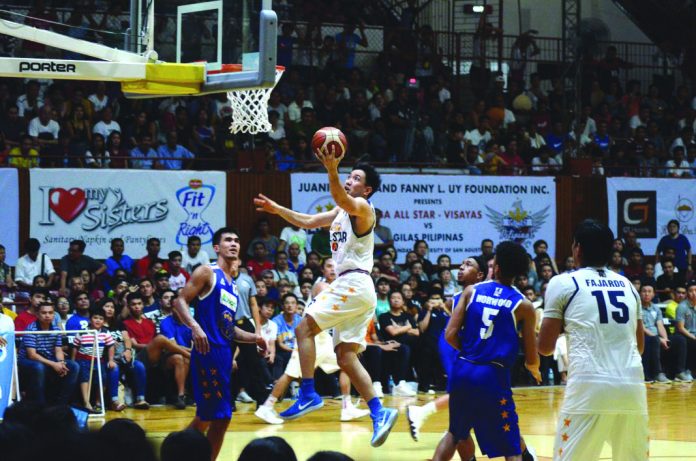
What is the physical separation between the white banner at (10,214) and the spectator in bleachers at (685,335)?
1014 cm

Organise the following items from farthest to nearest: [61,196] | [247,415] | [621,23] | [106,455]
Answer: [621,23] < [61,196] < [247,415] < [106,455]

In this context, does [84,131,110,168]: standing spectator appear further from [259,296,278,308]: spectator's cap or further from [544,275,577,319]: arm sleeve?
[544,275,577,319]: arm sleeve

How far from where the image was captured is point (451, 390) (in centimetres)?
727

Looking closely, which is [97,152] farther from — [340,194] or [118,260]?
[340,194]

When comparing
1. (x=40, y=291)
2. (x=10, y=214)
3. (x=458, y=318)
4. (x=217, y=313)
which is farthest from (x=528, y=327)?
(x=10, y=214)

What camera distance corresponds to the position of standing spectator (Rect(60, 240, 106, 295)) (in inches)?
611

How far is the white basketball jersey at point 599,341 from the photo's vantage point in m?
6.06

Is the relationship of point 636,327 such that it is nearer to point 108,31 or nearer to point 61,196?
point 108,31

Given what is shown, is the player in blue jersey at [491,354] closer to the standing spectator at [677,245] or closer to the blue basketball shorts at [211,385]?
the blue basketball shorts at [211,385]

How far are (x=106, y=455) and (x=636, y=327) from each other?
437 centimetres

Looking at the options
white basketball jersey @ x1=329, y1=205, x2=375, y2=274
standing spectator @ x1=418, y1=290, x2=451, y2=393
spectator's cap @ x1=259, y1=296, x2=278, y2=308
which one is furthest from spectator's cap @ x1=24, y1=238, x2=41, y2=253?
white basketball jersey @ x1=329, y1=205, x2=375, y2=274

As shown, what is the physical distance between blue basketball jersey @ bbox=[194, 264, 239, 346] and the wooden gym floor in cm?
141

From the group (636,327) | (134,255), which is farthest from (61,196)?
(636,327)

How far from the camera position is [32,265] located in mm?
15500
